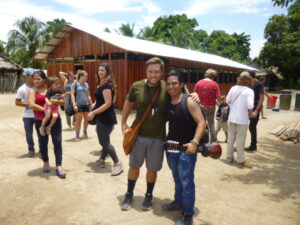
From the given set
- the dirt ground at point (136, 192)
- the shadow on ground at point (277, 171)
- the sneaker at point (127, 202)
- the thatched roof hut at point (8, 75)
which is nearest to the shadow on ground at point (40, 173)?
the dirt ground at point (136, 192)

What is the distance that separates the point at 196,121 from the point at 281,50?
107 feet

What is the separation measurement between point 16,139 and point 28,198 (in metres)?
3.48

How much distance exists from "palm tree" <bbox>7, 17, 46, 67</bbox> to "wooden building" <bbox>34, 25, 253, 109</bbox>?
13.6 m

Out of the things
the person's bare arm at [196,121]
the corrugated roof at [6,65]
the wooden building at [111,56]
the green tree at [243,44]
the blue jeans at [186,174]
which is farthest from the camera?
the green tree at [243,44]

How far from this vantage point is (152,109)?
265cm

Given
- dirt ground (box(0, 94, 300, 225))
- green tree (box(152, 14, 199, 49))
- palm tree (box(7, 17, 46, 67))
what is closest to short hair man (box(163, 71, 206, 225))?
dirt ground (box(0, 94, 300, 225))

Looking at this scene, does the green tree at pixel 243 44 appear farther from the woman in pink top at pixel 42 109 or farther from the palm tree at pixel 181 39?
the woman in pink top at pixel 42 109

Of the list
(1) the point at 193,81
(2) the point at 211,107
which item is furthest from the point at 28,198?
(1) the point at 193,81

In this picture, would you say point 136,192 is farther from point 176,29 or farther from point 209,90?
point 176,29

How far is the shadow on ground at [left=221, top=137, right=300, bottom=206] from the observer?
3.62m

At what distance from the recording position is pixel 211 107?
5102 millimetres

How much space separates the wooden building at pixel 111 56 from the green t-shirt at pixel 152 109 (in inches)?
301

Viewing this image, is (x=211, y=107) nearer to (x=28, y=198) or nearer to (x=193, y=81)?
(x=28, y=198)

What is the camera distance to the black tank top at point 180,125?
2490 millimetres
